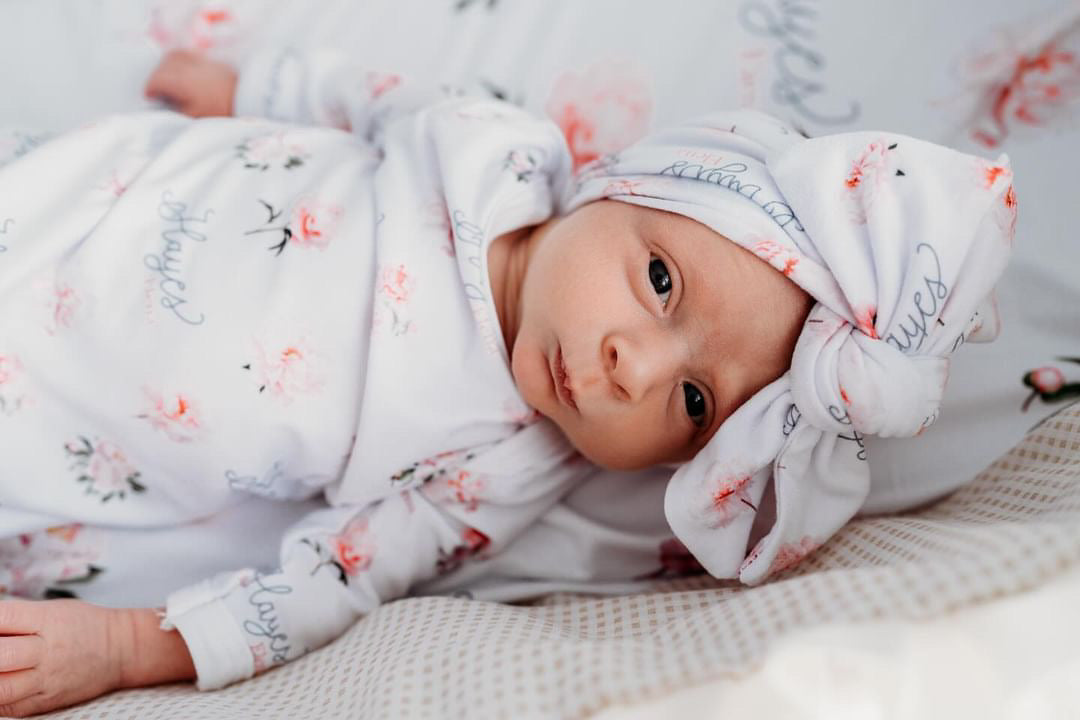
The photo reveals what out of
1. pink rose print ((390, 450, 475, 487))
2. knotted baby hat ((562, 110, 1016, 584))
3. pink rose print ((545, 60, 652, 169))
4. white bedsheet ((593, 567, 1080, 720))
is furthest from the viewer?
pink rose print ((545, 60, 652, 169))

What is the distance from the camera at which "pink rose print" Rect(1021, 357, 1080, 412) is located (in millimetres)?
1235

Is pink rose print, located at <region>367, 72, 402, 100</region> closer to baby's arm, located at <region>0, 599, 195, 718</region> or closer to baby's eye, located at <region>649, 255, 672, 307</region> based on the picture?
baby's eye, located at <region>649, 255, 672, 307</region>

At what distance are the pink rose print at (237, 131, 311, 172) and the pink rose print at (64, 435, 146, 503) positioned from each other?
42cm

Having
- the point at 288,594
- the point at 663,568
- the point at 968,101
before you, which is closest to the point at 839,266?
the point at 663,568

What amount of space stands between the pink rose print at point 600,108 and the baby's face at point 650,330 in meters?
0.41

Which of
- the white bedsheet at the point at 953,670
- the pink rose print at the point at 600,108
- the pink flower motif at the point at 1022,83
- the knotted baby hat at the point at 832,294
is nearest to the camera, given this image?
the white bedsheet at the point at 953,670

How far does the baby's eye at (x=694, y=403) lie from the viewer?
1.17m

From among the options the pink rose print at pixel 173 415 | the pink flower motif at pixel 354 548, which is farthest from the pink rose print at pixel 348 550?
the pink rose print at pixel 173 415

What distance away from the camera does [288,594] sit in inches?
48.4

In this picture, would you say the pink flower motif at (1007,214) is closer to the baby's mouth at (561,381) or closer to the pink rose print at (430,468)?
the baby's mouth at (561,381)

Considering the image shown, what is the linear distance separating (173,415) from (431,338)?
34 cm

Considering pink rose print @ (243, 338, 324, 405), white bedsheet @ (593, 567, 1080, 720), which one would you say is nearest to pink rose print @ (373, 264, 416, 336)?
pink rose print @ (243, 338, 324, 405)

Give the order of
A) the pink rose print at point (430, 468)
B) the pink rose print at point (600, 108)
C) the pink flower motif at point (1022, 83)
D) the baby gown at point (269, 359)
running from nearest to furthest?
the baby gown at point (269, 359)
the pink rose print at point (430, 468)
the pink flower motif at point (1022, 83)
the pink rose print at point (600, 108)

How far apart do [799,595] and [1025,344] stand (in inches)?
26.3
